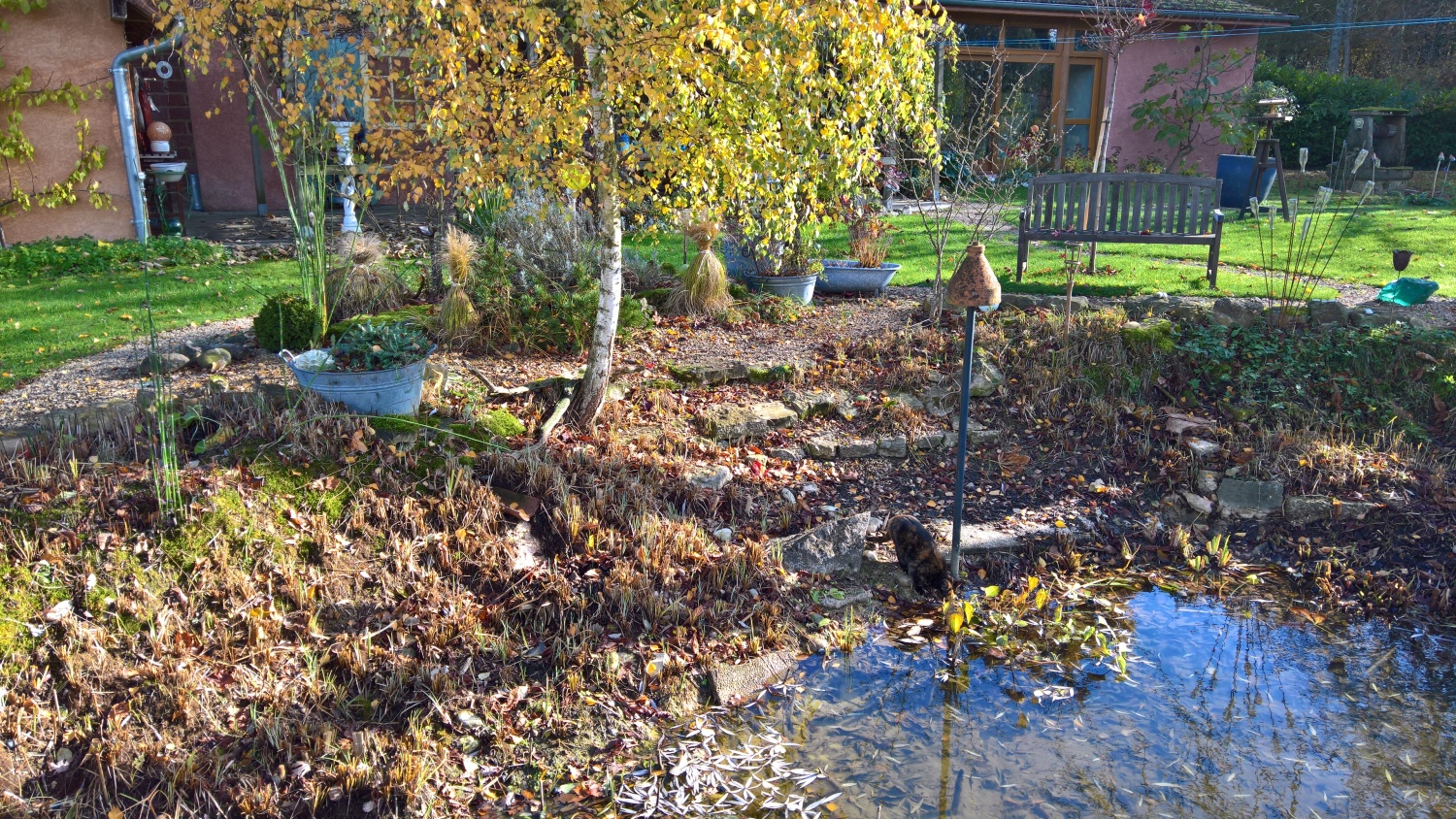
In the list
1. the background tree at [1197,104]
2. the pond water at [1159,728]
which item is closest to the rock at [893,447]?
the pond water at [1159,728]

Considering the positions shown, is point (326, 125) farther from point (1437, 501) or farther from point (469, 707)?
point (1437, 501)

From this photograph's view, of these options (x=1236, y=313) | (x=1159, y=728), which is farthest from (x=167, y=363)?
(x=1236, y=313)

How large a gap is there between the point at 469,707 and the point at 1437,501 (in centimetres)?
497

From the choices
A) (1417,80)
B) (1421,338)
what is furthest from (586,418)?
(1417,80)

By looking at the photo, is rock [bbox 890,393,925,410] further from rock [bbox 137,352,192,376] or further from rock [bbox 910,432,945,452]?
rock [bbox 137,352,192,376]

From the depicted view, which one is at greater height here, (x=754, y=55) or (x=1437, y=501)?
(x=754, y=55)

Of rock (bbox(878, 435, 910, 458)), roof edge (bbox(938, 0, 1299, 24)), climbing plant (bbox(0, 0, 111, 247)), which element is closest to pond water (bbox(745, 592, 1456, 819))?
rock (bbox(878, 435, 910, 458))

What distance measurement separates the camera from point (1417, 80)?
68.3 ft

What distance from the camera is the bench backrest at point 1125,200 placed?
26.3 feet

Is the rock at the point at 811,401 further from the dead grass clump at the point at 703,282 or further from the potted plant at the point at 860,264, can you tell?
the potted plant at the point at 860,264

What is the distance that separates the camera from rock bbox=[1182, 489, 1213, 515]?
213 inches

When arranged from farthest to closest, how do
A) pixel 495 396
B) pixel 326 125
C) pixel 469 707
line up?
pixel 495 396, pixel 326 125, pixel 469 707

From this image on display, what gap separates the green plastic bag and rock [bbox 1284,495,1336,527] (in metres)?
2.52

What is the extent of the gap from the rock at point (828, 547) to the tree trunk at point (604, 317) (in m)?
1.32
